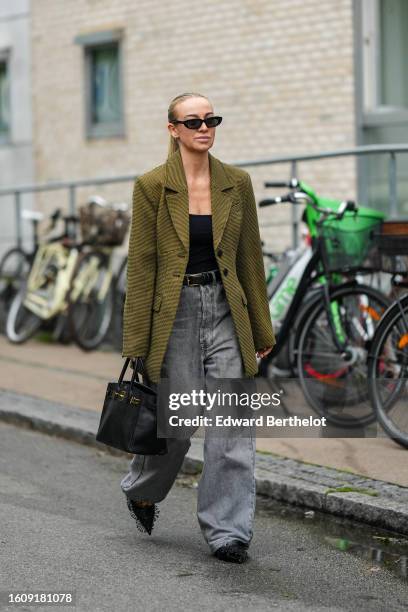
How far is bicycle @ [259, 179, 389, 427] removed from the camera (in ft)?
26.4

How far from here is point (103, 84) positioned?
15312mm

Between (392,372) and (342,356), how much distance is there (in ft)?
2.19

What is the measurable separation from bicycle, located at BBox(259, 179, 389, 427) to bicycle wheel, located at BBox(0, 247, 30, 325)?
16.7 ft

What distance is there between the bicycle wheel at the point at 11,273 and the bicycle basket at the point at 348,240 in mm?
5263

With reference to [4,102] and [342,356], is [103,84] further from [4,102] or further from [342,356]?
[342,356]

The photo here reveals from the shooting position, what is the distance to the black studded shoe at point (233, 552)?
217 inches

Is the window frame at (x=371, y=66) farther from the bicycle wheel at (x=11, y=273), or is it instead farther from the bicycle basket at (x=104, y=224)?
the bicycle wheel at (x=11, y=273)

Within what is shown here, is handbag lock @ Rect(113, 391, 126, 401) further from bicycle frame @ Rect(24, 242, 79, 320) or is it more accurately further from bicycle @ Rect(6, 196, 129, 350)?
bicycle frame @ Rect(24, 242, 79, 320)

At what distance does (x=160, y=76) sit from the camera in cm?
1424

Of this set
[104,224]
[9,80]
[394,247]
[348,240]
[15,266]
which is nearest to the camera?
[394,247]

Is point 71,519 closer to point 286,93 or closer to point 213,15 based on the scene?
point 286,93

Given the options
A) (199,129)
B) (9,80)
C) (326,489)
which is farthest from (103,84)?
(199,129)

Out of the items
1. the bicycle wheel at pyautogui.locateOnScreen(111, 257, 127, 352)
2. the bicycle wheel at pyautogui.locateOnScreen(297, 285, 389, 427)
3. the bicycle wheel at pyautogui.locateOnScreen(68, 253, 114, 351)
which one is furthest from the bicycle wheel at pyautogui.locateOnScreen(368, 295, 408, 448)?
the bicycle wheel at pyautogui.locateOnScreen(68, 253, 114, 351)

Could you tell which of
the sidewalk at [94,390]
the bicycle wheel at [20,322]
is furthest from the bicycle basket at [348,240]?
the bicycle wheel at [20,322]
